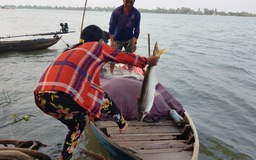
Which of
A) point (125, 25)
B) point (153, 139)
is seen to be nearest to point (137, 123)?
point (153, 139)

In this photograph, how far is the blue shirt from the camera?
7.78m

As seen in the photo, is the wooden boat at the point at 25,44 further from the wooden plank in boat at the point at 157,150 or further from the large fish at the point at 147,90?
the wooden plank in boat at the point at 157,150

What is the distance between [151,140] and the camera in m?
4.89

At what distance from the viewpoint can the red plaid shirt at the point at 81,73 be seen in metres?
3.18

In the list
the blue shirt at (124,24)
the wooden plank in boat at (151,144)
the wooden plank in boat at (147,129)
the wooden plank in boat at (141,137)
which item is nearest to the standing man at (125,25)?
the blue shirt at (124,24)

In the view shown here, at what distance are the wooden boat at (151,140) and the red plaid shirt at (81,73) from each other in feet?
4.11

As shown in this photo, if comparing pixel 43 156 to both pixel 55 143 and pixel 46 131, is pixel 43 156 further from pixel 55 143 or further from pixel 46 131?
pixel 46 131

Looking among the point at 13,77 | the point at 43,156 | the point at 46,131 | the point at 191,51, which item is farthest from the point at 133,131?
the point at 191,51

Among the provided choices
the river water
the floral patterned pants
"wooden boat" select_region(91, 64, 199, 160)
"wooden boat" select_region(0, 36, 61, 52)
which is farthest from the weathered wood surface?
"wooden boat" select_region(0, 36, 61, 52)

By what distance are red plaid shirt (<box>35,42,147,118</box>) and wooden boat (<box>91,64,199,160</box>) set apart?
1254mm

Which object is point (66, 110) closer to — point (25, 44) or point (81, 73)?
point (81, 73)

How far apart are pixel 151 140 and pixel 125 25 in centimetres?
418

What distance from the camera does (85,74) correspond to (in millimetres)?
3330

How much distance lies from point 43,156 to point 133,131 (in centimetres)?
181
